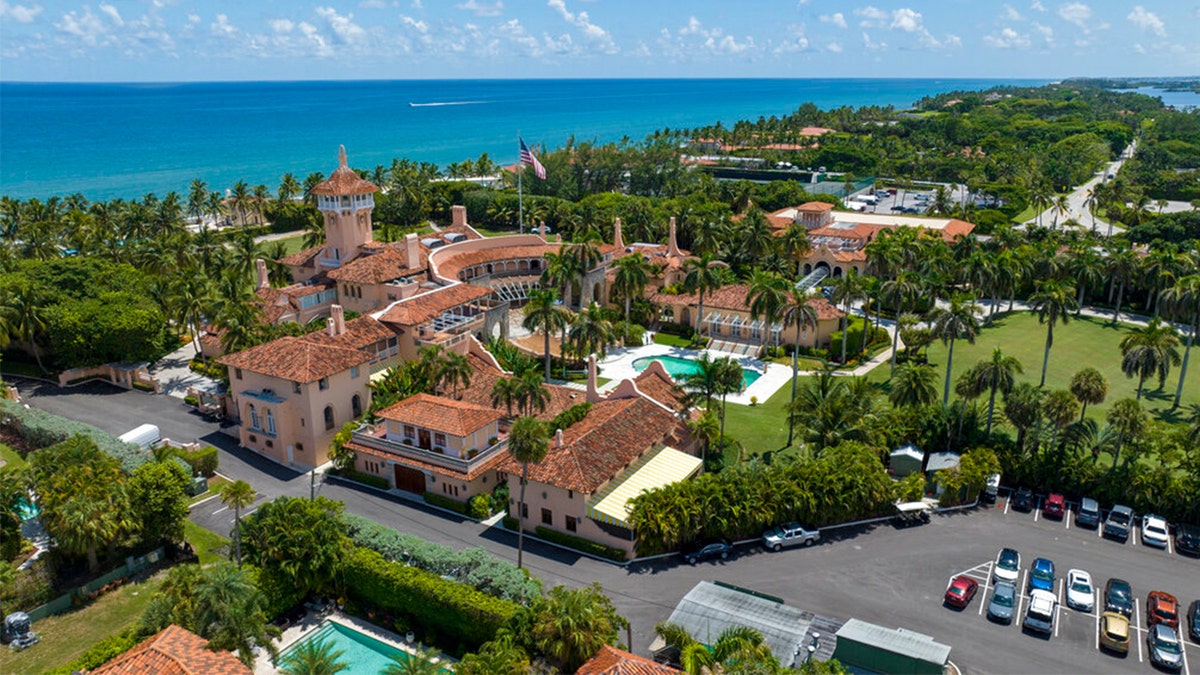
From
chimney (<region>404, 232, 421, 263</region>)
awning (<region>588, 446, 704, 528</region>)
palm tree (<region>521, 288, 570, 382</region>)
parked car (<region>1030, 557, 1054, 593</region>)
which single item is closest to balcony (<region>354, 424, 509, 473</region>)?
awning (<region>588, 446, 704, 528</region>)

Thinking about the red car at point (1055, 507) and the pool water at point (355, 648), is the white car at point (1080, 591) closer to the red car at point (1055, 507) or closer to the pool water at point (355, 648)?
the red car at point (1055, 507)

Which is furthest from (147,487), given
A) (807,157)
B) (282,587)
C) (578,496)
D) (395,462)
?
(807,157)

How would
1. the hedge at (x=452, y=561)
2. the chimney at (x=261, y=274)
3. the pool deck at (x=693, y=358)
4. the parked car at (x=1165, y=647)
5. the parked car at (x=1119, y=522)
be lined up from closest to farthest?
the parked car at (x=1165, y=647) < the hedge at (x=452, y=561) < the parked car at (x=1119, y=522) < the pool deck at (x=693, y=358) < the chimney at (x=261, y=274)

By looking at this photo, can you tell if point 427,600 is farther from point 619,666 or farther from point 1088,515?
point 1088,515

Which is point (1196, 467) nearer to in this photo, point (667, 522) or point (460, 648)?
point (667, 522)

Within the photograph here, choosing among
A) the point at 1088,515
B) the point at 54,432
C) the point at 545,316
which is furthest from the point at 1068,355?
the point at 54,432

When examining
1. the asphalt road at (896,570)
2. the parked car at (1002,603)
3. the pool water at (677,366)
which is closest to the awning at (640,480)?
the asphalt road at (896,570)
